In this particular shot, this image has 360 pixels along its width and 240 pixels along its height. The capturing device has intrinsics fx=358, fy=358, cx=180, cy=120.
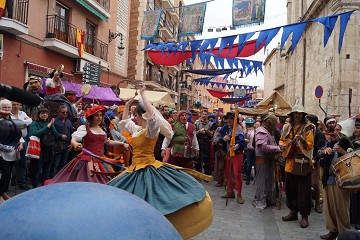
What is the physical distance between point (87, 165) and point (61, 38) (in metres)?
14.6

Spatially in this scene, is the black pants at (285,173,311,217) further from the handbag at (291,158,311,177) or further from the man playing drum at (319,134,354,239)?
the man playing drum at (319,134,354,239)

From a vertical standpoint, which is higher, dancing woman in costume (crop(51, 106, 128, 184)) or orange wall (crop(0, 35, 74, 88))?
orange wall (crop(0, 35, 74, 88))

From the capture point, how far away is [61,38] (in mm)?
18078

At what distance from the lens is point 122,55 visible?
2588 cm

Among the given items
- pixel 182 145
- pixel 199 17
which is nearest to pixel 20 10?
pixel 199 17

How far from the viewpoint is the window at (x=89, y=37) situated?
68.0ft

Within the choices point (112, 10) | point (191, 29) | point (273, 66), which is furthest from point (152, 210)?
point (273, 66)

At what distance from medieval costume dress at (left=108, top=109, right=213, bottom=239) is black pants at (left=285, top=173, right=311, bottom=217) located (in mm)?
2682

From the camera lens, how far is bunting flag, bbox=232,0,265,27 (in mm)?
11914

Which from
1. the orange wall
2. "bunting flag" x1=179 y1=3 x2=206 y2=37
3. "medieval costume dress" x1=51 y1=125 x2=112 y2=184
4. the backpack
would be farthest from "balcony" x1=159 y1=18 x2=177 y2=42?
"medieval costume dress" x1=51 y1=125 x2=112 y2=184

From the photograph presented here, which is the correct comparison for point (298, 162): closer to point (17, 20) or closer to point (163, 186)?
point (163, 186)

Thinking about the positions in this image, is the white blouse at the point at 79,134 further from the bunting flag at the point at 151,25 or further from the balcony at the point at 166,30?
the balcony at the point at 166,30

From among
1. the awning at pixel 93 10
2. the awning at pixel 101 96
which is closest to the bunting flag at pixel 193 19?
the awning at pixel 101 96

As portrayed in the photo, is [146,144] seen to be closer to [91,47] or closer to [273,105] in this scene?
[273,105]
